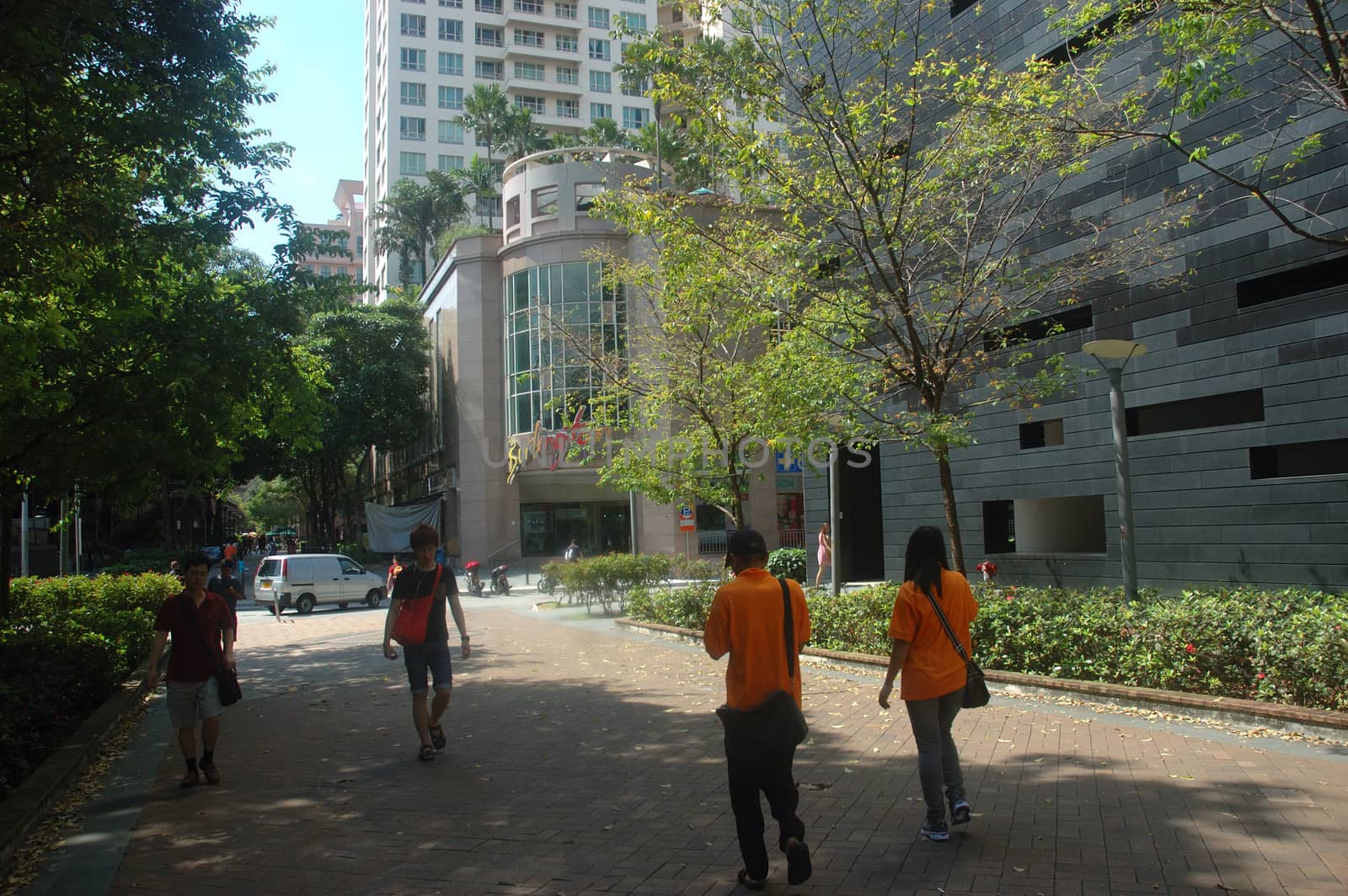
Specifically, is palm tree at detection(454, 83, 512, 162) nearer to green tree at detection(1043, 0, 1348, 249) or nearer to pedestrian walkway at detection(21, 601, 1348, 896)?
green tree at detection(1043, 0, 1348, 249)

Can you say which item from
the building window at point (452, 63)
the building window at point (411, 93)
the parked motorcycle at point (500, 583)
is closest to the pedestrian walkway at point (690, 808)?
the parked motorcycle at point (500, 583)

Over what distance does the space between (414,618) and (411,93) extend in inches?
2496

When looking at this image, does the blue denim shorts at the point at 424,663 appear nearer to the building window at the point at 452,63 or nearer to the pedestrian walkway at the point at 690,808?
the pedestrian walkway at the point at 690,808

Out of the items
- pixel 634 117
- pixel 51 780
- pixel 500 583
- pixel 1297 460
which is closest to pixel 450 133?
pixel 634 117

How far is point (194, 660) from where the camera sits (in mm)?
6660

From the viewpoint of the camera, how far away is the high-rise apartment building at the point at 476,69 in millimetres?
63406

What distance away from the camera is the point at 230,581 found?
1295 cm

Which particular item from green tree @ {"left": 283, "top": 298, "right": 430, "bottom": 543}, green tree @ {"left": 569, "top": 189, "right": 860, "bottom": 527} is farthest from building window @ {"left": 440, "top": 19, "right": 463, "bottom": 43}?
green tree @ {"left": 569, "top": 189, "right": 860, "bottom": 527}

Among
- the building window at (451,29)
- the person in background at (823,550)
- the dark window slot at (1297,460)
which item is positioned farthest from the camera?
the building window at (451,29)

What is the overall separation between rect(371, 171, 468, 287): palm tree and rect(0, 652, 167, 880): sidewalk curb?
50956mm

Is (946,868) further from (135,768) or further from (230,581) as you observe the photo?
(230,581)

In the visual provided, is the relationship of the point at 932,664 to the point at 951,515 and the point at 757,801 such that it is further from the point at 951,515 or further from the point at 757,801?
the point at 951,515

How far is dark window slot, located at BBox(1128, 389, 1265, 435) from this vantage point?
44.7ft

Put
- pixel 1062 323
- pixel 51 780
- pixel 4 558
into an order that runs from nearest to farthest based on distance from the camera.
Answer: pixel 51 780 < pixel 4 558 < pixel 1062 323
